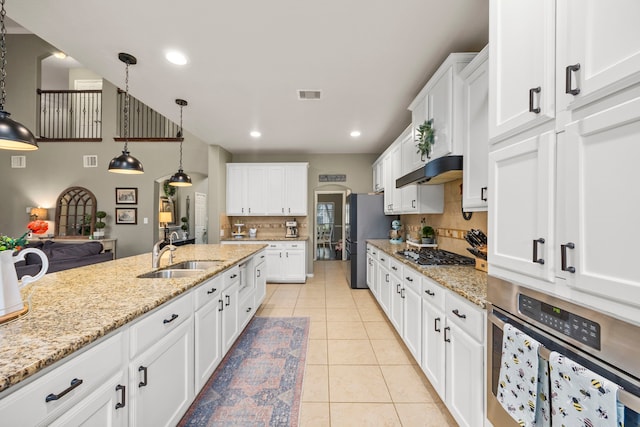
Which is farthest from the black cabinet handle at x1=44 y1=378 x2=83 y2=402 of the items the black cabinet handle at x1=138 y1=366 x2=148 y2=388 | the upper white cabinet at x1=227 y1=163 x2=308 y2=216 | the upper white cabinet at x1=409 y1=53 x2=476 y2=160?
the upper white cabinet at x1=227 y1=163 x2=308 y2=216

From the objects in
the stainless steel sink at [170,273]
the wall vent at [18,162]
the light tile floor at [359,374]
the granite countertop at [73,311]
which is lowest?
the light tile floor at [359,374]

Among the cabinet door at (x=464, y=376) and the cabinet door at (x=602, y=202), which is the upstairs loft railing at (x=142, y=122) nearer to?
the cabinet door at (x=464, y=376)

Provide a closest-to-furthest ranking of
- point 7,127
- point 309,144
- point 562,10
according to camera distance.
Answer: point 562,10
point 7,127
point 309,144

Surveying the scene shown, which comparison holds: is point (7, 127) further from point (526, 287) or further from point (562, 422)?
point (562, 422)

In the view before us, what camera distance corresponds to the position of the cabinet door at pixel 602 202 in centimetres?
74

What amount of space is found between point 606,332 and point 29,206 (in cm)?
970

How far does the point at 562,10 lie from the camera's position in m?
0.95

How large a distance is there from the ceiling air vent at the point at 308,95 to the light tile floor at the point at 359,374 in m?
2.71

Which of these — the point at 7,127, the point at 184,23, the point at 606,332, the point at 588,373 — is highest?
the point at 184,23

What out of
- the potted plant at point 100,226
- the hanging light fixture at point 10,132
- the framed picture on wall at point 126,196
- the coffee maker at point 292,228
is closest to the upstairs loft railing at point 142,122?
the framed picture on wall at point 126,196

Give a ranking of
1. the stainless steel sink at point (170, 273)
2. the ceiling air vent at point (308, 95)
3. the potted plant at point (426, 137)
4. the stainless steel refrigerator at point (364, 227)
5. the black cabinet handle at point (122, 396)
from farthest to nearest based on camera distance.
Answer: the stainless steel refrigerator at point (364, 227), the ceiling air vent at point (308, 95), the potted plant at point (426, 137), the stainless steel sink at point (170, 273), the black cabinet handle at point (122, 396)

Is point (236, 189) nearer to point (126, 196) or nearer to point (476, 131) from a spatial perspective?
point (126, 196)

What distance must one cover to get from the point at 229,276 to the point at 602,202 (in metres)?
2.43

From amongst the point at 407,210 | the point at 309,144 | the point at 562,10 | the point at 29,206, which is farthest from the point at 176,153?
the point at 562,10
